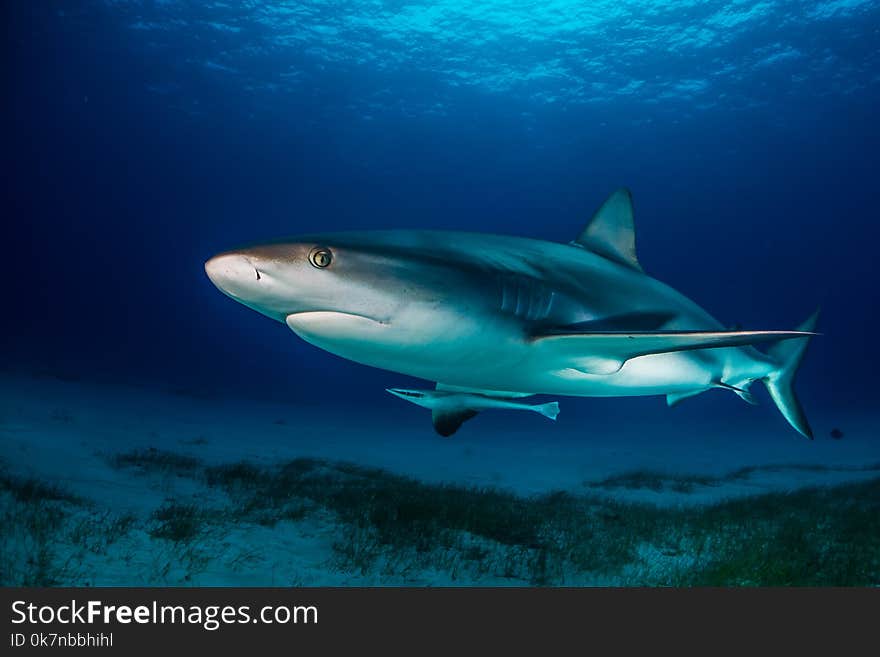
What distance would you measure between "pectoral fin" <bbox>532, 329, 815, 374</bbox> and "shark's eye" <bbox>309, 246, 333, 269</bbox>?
1296mm

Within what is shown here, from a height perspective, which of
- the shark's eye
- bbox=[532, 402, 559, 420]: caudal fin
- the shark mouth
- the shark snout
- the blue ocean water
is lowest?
bbox=[532, 402, 559, 420]: caudal fin

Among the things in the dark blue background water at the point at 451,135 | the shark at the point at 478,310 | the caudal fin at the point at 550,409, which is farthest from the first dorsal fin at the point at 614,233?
the dark blue background water at the point at 451,135

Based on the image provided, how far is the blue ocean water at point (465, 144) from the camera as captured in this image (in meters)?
32.8

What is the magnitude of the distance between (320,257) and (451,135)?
55400mm

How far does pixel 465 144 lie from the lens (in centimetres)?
5584

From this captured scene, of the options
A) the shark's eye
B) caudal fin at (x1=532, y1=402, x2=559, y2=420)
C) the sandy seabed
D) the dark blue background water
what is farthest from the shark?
the dark blue background water

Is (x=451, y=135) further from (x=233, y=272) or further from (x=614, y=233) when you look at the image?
(x=233, y=272)

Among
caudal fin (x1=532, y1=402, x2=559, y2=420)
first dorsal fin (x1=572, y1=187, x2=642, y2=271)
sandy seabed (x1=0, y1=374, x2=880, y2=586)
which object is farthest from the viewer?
caudal fin (x1=532, y1=402, x2=559, y2=420)

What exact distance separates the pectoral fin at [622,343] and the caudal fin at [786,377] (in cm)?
364

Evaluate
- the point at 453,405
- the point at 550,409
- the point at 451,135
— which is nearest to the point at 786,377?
the point at 550,409

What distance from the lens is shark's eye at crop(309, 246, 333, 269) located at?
2424 millimetres

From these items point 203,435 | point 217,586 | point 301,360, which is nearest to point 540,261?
point 217,586

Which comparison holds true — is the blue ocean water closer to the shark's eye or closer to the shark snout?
the shark snout

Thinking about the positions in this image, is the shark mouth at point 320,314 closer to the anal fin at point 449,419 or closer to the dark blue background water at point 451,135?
the anal fin at point 449,419
